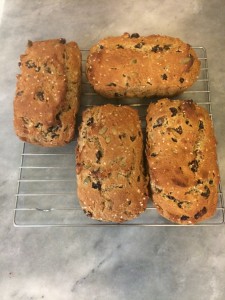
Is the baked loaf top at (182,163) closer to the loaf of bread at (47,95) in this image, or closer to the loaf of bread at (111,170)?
the loaf of bread at (111,170)

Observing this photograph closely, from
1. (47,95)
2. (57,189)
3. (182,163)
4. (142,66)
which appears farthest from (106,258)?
(142,66)

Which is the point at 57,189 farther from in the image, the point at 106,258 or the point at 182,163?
the point at 182,163

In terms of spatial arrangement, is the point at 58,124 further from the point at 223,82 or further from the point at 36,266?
the point at 223,82

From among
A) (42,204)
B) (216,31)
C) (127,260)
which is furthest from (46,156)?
(216,31)

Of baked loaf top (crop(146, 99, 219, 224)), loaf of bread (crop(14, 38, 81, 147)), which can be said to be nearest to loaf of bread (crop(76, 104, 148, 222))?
baked loaf top (crop(146, 99, 219, 224))

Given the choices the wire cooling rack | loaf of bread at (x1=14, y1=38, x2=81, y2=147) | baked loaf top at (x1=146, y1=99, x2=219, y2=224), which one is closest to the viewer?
baked loaf top at (x1=146, y1=99, x2=219, y2=224)

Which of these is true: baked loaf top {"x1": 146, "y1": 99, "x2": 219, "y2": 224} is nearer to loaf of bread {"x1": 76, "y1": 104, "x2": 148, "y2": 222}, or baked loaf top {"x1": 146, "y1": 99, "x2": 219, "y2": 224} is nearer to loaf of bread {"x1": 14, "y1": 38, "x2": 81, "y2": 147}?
loaf of bread {"x1": 76, "y1": 104, "x2": 148, "y2": 222}

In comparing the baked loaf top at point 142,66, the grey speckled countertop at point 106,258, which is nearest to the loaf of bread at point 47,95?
the baked loaf top at point 142,66
